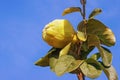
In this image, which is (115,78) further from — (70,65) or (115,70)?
(70,65)

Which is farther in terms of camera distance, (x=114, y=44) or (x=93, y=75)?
(x=114, y=44)

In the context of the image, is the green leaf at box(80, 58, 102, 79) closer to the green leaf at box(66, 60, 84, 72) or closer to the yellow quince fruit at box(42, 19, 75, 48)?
the green leaf at box(66, 60, 84, 72)

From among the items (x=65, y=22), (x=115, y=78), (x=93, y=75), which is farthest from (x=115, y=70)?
(x=65, y=22)

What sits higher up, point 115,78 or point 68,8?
point 68,8

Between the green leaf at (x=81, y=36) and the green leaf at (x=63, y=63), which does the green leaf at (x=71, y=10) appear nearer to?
the green leaf at (x=81, y=36)

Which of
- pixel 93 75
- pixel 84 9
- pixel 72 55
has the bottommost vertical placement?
pixel 93 75

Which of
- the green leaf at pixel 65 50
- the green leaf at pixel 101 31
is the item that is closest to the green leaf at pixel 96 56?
the green leaf at pixel 101 31

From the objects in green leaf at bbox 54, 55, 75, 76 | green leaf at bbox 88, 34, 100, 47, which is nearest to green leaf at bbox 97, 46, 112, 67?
green leaf at bbox 88, 34, 100, 47
